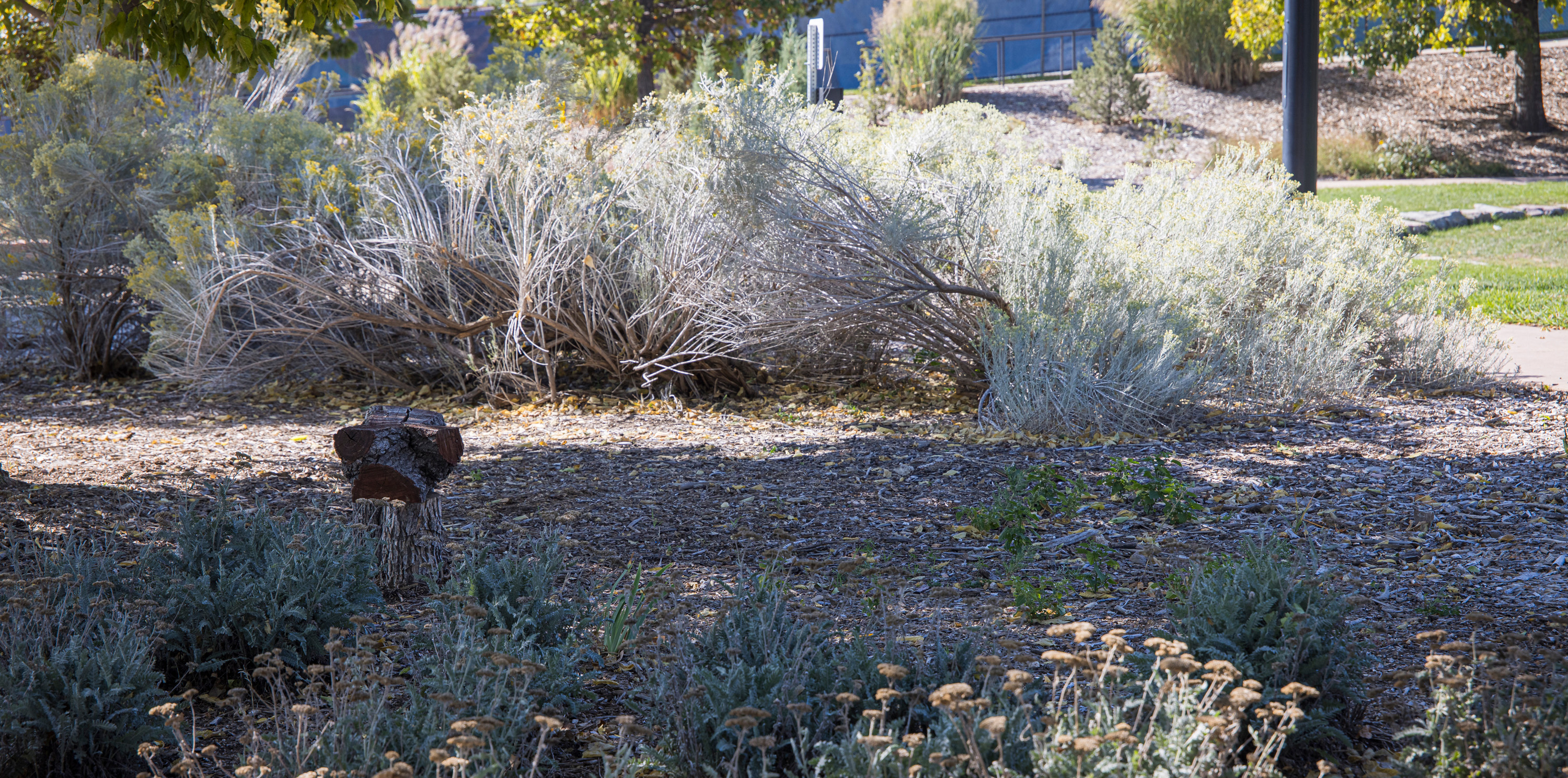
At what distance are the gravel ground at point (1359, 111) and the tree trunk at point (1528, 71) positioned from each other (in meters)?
0.27

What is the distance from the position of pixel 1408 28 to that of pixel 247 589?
60.3ft

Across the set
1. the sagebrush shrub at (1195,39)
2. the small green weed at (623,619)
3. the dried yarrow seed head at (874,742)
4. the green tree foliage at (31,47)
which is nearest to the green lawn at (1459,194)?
the sagebrush shrub at (1195,39)

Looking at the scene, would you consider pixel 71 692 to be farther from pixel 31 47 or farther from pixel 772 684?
pixel 31 47

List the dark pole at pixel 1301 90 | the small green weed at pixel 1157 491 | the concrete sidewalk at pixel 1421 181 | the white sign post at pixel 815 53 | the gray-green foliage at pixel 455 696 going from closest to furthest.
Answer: the gray-green foliage at pixel 455 696
the small green weed at pixel 1157 491
the dark pole at pixel 1301 90
the white sign post at pixel 815 53
the concrete sidewalk at pixel 1421 181

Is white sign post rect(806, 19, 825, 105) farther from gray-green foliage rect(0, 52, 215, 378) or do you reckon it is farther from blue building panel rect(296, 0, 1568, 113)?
blue building panel rect(296, 0, 1568, 113)

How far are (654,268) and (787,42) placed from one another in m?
12.6

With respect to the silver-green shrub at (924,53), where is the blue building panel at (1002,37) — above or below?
above

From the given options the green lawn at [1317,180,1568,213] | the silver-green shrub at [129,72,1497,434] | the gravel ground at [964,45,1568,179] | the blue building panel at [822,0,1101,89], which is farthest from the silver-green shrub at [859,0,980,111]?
the silver-green shrub at [129,72,1497,434]

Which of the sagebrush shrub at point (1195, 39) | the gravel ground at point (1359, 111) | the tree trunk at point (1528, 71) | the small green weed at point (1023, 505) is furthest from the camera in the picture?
the sagebrush shrub at point (1195, 39)

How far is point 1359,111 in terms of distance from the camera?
19141 millimetres

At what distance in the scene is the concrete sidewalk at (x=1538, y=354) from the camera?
20.3 ft

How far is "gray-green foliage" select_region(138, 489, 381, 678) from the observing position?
269 centimetres

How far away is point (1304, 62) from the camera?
7121mm

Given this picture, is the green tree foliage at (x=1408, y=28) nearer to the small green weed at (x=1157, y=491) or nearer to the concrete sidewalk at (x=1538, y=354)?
the concrete sidewalk at (x=1538, y=354)
